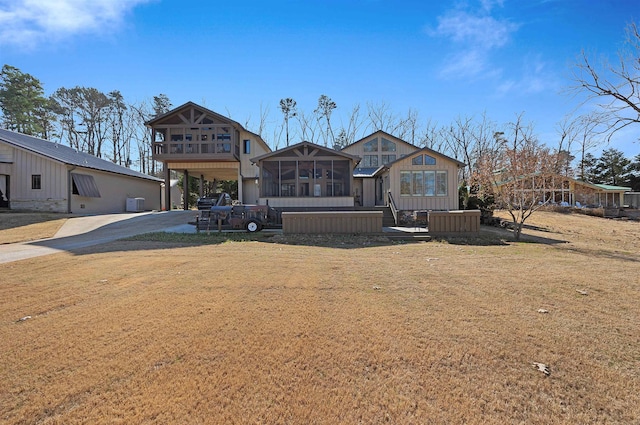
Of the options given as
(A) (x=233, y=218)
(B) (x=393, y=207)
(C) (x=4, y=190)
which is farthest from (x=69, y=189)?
(B) (x=393, y=207)

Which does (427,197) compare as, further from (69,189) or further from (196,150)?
(69,189)

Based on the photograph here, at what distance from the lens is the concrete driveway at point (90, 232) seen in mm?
8719

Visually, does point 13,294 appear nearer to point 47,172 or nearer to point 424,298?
point 424,298

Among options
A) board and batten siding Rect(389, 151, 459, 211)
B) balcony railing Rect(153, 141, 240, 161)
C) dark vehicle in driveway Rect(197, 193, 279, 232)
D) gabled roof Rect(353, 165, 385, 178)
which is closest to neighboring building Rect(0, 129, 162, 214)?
balcony railing Rect(153, 141, 240, 161)

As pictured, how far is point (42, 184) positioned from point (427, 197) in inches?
927

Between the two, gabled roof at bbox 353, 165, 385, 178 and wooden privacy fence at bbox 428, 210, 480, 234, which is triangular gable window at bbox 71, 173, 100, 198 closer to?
gabled roof at bbox 353, 165, 385, 178

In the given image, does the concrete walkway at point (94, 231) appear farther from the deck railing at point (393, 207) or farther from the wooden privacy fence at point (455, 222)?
the deck railing at point (393, 207)

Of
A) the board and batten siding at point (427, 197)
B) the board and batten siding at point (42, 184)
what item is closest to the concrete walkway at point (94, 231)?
the board and batten siding at point (427, 197)

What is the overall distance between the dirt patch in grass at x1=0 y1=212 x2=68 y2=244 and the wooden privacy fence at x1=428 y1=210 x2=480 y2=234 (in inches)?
620

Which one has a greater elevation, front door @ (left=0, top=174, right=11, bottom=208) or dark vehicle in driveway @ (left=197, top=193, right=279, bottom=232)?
front door @ (left=0, top=174, right=11, bottom=208)

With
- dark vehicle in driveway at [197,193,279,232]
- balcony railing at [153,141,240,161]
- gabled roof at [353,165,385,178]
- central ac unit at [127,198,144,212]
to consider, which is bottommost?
dark vehicle in driveway at [197,193,279,232]

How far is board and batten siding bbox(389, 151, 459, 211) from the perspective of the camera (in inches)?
722

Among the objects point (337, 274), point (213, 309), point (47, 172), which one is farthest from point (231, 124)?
point (213, 309)

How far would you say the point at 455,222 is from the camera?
44.0ft
